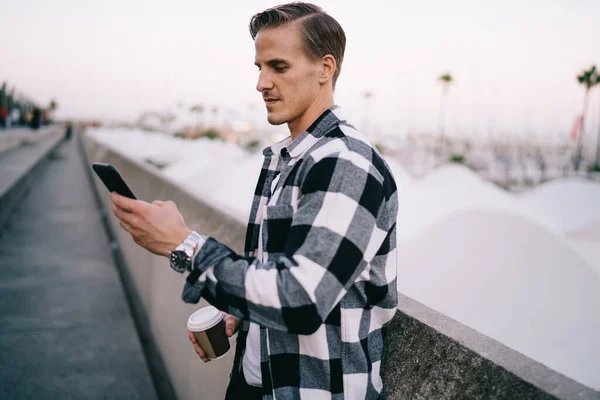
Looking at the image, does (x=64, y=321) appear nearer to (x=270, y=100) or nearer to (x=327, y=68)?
(x=270, y=100)

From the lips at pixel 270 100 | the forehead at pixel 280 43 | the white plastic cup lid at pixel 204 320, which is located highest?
the forehead at pixel 280 43

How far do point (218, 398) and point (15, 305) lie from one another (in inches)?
147

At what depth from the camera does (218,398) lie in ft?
9.19

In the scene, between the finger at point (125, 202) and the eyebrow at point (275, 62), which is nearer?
the finger at point (125, 202)

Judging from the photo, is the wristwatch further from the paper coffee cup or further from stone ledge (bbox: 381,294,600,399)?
stone ledge (bbox: 381,294,600,399)

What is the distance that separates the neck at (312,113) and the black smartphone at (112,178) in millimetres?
581

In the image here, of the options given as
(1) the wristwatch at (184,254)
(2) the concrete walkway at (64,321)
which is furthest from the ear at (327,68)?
(2) the concrete walkway at (64,321)

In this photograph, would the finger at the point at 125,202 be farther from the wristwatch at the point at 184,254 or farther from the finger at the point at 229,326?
the finger at the point at 229,326

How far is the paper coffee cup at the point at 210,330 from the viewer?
6.07 feet

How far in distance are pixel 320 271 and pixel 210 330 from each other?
829 millimetres

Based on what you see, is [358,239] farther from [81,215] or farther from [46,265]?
[81,215]

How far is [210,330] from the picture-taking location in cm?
186

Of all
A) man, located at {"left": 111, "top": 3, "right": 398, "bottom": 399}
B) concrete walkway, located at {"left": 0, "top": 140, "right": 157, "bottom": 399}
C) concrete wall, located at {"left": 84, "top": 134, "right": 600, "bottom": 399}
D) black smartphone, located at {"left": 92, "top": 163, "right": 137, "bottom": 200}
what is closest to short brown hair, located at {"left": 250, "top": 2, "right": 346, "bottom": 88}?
man, located at {"left": 111, "top": 3, "right": 398, "bottom": 399}

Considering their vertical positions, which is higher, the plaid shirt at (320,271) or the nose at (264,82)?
the nose at (264,82)
